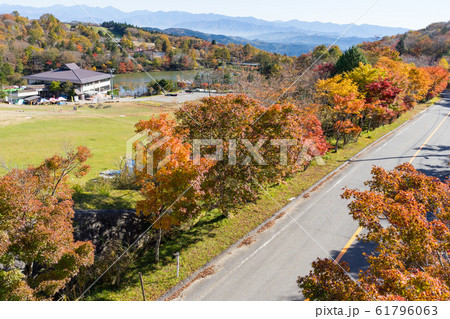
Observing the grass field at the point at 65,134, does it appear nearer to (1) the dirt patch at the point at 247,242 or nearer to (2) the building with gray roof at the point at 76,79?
(1) the dirt patch at the point at 247,242

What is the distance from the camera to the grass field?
72.4 ft

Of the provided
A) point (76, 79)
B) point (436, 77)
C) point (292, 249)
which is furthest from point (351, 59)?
point (76, 79)

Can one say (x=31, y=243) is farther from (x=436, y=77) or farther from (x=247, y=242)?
(x=436, y=77)

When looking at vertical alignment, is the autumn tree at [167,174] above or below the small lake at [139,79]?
below

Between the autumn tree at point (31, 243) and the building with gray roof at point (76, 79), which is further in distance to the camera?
the building with gray roof at point (76, 79)

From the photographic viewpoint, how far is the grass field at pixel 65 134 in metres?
22.1

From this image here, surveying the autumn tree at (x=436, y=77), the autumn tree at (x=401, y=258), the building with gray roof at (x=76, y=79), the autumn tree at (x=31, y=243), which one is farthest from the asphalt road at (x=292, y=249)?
the building with gray roof at (x=76, y=79)

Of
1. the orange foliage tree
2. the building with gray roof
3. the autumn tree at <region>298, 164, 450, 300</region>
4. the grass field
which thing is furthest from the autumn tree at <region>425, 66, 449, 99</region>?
the building with gray roof

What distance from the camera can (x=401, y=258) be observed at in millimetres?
5992

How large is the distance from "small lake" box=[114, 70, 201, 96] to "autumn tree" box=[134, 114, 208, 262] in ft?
181

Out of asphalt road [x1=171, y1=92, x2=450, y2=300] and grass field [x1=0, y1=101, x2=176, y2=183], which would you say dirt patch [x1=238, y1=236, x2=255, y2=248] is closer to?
asphalt road [x1=171, y1=92, x2=450, y2=300]

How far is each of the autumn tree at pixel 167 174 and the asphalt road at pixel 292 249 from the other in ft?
8.10

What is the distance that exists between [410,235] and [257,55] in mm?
62895

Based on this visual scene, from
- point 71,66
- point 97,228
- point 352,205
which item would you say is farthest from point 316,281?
point 71,66
